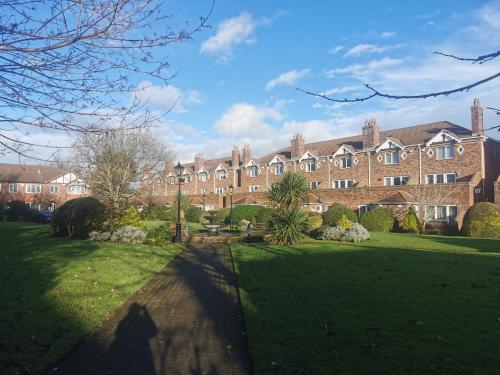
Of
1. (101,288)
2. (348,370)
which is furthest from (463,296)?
(101,288)

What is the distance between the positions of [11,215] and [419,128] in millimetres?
40106

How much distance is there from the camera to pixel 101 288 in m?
8.49

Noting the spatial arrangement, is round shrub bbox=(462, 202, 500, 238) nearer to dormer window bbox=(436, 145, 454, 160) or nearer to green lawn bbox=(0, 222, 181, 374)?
dormer window bbox=(436, 145, 454, 160)

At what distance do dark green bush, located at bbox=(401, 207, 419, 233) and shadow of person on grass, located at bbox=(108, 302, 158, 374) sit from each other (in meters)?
24.4

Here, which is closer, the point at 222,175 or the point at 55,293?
the point at 55,293

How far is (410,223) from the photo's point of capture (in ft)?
91.4

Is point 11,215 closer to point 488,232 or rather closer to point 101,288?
point 101,288

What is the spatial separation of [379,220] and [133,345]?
86.0 ft

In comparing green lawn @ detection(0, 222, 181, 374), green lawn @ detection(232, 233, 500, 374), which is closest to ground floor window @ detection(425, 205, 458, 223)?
green lawn @ detection(232, 233, 500, 374)

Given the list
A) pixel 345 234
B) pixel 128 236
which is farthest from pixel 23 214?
pixel 345 234

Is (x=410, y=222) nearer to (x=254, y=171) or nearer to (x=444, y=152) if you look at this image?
(x=444, y=152)

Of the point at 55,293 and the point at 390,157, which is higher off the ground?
the point at 390,157

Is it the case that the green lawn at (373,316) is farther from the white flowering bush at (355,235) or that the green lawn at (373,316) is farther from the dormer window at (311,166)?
the dormer window at (311,166)

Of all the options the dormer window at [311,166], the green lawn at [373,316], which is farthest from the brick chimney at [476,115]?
the green lawn at [373,316]
